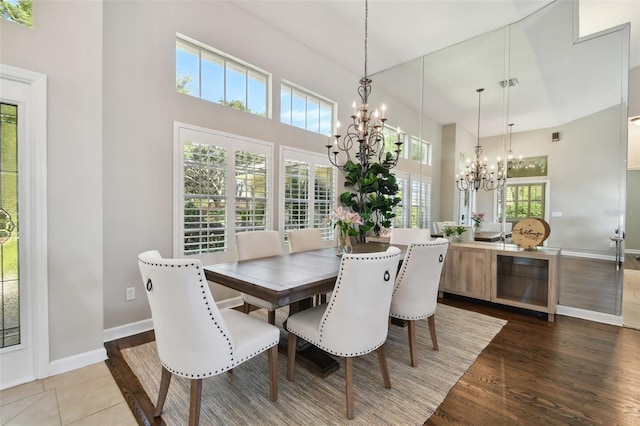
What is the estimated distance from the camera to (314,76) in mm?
4594

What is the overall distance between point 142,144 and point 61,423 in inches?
90.0

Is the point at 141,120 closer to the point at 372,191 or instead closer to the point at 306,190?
the point at 306,190

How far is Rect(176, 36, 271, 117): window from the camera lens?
3.17 meters

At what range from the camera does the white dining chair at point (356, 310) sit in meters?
1.56

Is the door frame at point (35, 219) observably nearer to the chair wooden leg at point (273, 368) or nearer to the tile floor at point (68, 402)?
the tile floor at point (68, 402)

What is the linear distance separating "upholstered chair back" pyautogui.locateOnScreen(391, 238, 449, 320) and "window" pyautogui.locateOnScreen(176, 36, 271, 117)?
2.91 metres

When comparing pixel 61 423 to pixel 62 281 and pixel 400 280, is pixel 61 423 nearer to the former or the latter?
pixel 62 281

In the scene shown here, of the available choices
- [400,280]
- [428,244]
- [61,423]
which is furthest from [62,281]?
[428,244]

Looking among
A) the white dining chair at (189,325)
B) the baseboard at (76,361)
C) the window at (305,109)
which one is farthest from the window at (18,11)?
the window at (305,109)

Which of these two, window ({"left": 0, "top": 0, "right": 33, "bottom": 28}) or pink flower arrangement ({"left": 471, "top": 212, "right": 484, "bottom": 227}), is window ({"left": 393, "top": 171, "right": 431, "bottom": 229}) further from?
window ({"left": 0, "top": 0, "right": 33, "bottom": 28})

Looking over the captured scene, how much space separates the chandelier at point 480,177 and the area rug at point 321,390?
2349 millimetres

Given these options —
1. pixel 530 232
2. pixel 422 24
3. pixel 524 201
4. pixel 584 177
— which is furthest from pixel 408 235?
pixel 422 24

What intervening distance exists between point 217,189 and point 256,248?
106cm

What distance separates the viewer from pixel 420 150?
195 inches
